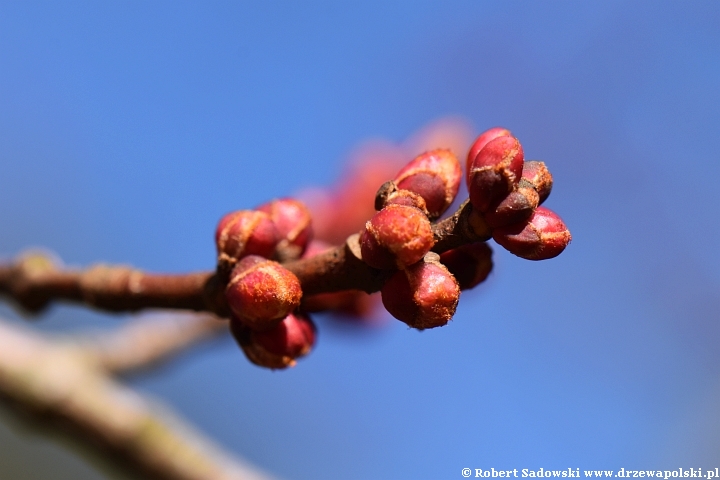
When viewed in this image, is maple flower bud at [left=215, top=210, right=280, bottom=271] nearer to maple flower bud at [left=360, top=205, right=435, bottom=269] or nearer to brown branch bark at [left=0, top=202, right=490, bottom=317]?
brown branch bark at [left=0, top=202, right=490, bottom=317]

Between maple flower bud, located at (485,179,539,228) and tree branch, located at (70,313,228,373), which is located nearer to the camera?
maple flower bud, located at (485,179,539,228)

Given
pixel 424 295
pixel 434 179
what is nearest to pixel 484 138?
pixel 434 179

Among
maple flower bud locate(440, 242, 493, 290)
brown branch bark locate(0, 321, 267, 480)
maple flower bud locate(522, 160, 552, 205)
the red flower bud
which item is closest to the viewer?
maple flower bud locate(522, 160, 552, 205)

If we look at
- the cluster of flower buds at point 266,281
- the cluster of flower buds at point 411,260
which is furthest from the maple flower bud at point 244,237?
the cluster of flower buds at point 411,260

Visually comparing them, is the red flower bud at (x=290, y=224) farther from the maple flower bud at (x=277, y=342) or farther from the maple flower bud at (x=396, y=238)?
the maple flower bud at (x=396, y=238)

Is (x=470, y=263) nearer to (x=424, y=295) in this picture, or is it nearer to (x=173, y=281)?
(x=424, y=295)

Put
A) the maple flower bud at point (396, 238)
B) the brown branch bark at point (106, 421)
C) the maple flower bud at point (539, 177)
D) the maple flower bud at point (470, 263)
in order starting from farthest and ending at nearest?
1. the brown branch bark at point (106, 421)
2. the maple flower bud at point (470, 263)
3. the maple flower bud at point (539, 177)
4. the maple flower bud at point (396, 238)

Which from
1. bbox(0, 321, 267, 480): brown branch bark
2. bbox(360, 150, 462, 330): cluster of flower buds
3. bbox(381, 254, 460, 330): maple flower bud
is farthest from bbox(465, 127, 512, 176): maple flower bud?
bbox(0, 321, 267, 480): brown branch bark
